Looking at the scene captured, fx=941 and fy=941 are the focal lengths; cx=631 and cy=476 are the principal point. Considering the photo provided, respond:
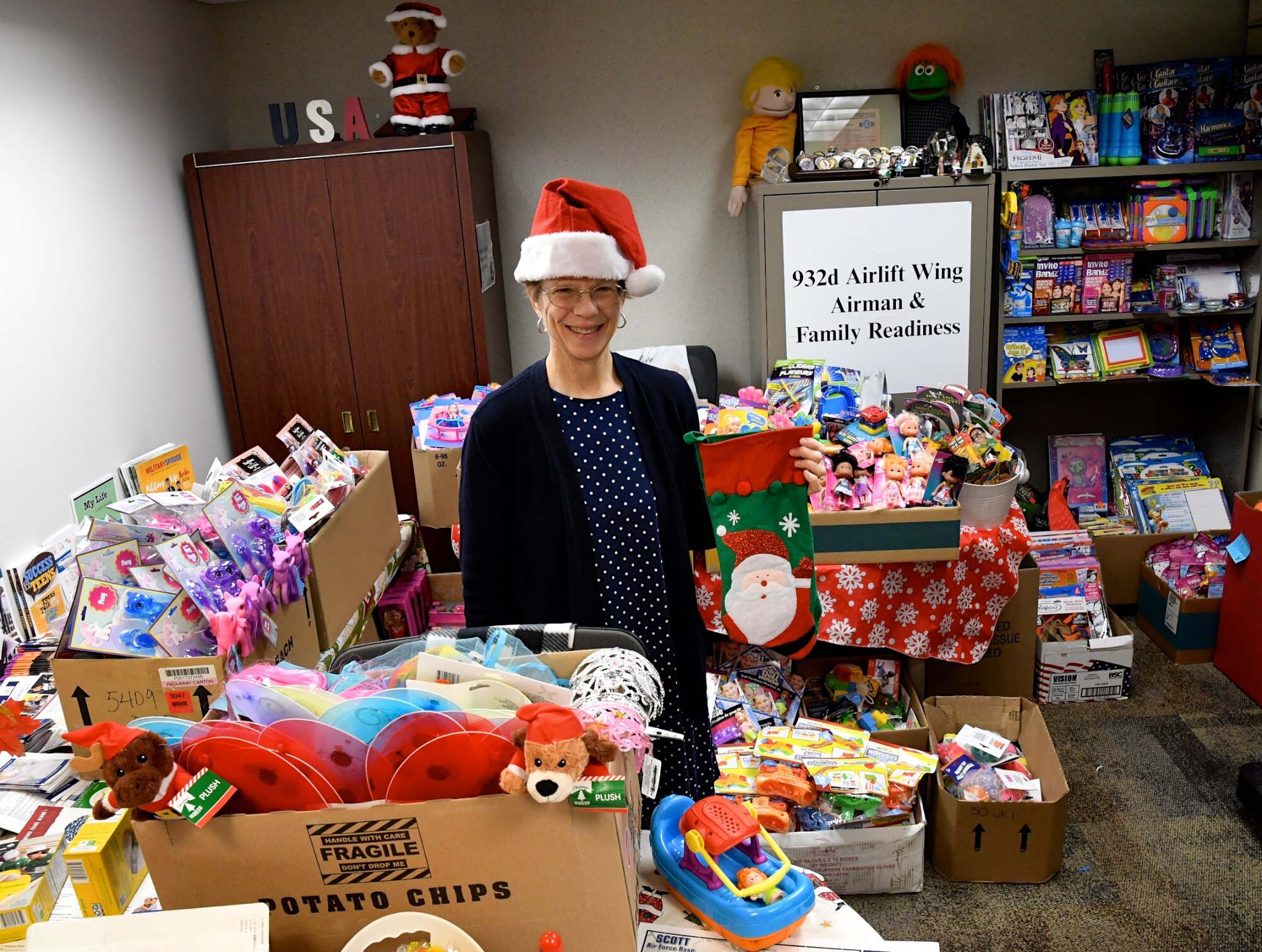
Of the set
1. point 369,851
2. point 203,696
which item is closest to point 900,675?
point 203,696

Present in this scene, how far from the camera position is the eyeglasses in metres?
1.64

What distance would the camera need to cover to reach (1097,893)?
2.42m

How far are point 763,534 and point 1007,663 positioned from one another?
5.42 ft

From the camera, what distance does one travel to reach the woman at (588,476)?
1.67m

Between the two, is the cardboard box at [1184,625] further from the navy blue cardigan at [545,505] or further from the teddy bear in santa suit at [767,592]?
the navy blue cardigan at [545,505]

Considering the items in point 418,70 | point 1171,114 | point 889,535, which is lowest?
point 889,535

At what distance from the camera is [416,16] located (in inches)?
132

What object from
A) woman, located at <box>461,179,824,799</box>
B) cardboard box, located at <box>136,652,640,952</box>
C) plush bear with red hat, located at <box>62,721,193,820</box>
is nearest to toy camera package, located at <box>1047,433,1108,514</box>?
woman, located at <box>461,179,824,799</box>

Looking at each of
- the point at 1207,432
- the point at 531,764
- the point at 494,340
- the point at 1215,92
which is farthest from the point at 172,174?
the point at 1207,432

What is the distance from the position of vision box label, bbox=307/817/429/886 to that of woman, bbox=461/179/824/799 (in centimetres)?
77

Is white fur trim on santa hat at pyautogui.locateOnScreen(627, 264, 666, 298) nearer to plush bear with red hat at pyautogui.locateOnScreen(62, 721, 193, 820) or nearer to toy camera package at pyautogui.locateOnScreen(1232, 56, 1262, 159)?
plush bear with red hat at pyautogui.locateOnScreen(62, 721, 193, 820)

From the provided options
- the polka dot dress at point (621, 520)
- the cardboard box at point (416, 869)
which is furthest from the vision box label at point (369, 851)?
the polka dot dress at point (621, 520)

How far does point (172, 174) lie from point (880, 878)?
3.26 metres

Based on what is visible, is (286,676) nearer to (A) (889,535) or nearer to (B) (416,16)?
(A) (889,535)
